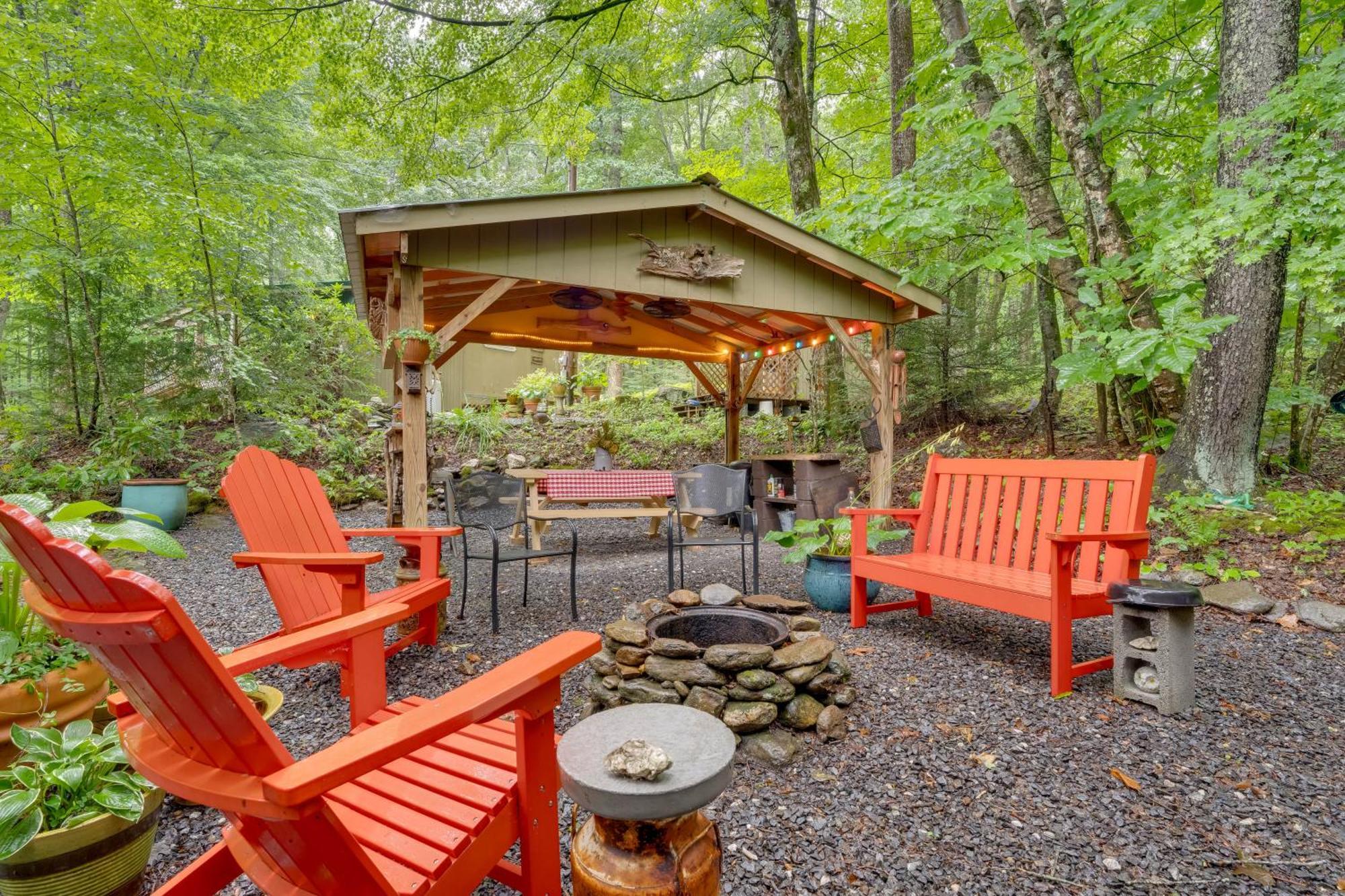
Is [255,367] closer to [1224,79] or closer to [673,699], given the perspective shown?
[673,699]

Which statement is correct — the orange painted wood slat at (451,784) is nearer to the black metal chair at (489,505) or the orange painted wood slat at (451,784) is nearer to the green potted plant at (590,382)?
the black metal chair at (489,505)

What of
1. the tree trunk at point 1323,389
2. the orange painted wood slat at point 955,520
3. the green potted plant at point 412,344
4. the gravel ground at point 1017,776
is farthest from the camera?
the tree trunk at point 1323,389

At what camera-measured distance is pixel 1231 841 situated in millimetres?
1581

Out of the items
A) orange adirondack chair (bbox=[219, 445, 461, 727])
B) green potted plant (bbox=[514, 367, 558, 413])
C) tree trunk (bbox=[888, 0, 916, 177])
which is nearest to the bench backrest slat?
orange adirondack chair (bbox=[219, 445, 461, 727])

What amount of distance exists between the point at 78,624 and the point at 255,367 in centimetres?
799

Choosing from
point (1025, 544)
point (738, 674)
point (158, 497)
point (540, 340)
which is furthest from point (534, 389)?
point (738, 674)

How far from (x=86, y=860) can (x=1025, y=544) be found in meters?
3.50

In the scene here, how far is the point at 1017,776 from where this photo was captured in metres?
1.90

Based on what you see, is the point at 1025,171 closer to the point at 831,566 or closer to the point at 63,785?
the point at 831,566

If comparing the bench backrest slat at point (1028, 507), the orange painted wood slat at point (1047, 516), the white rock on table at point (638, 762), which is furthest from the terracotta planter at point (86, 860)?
the orange painted wood slat at point (1047, 516)

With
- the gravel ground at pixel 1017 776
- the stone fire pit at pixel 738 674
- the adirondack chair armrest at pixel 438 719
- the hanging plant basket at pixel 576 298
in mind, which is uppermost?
the hanging plant basket at pixel 576 298

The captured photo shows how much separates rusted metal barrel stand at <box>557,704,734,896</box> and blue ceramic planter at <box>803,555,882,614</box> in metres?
2.49

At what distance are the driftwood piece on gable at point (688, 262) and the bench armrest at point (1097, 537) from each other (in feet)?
10.0

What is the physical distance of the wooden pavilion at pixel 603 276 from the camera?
3695mm
